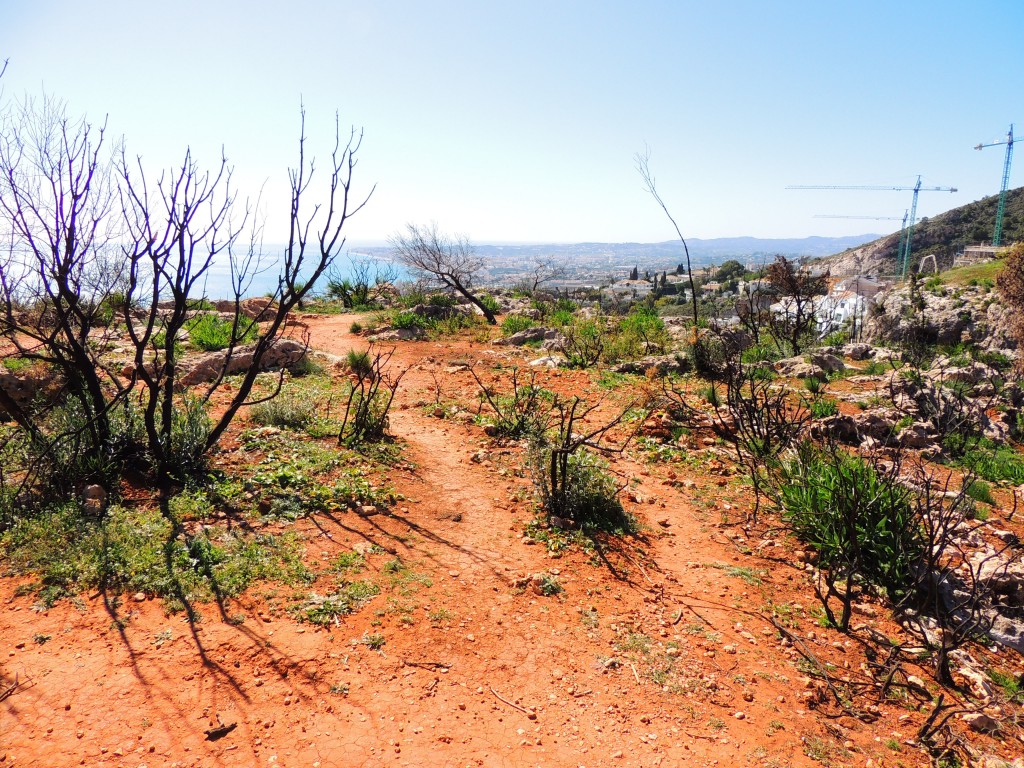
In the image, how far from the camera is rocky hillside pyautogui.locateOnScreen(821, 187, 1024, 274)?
39.4m

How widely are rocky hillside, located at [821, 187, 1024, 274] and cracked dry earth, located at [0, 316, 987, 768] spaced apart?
38305 mm

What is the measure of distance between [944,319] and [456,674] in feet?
55.8

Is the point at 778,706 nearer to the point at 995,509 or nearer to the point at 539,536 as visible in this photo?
the point at 539,536

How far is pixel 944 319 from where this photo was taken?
1506 cm

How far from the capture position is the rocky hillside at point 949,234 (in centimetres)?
3944

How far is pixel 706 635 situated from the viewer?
3.62 meters

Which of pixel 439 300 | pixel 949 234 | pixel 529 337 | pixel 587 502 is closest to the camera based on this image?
pixel 587 502

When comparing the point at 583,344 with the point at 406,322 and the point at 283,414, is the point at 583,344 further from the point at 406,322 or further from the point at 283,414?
the point at 283,414

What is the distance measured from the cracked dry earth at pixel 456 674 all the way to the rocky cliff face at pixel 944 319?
1190 centimetres

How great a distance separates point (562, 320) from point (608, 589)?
35.4 feet

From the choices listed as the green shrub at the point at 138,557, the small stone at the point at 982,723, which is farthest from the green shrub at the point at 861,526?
the green shrub at the point at 138,557

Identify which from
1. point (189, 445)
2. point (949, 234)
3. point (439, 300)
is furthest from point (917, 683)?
point (949, 234)

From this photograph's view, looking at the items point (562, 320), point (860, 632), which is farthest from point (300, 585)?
point (562, 320)

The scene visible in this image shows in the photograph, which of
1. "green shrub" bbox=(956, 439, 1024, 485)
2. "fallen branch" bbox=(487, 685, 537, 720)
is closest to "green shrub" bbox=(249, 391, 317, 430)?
"fallen branch" bbox=(487, 685, 537, 720)
